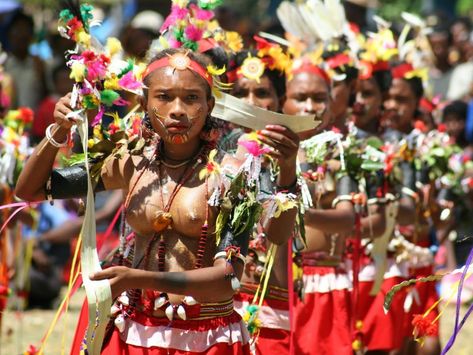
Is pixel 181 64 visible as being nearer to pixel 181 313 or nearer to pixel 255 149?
pixel 255 149

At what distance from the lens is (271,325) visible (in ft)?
21.5

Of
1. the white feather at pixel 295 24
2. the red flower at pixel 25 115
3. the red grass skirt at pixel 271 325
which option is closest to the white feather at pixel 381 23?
the white feather at pixel 295 24

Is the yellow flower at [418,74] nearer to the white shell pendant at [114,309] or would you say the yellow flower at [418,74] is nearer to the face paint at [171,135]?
the face paint at [171,135]

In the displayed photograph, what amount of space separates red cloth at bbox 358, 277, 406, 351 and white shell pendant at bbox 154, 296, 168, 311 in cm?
331

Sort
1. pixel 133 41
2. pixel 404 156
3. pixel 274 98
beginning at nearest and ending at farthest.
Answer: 1. pixel 274 98
2. pixel 404 156
3. pixel 133 41

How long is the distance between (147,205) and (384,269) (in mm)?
3247

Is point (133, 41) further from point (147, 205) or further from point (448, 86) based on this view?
point (147, 205)

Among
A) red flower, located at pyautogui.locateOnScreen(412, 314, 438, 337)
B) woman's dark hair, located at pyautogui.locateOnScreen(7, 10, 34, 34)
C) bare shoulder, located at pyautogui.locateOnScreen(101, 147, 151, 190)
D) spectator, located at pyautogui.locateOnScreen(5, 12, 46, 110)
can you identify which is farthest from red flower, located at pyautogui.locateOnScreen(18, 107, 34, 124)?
woman's dark hair, located at pyautogui.locateOnScreen(7, 10, 34, 34)

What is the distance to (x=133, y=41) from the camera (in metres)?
12.6

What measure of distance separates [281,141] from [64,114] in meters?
0.92

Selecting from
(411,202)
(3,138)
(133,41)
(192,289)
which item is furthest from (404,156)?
(133,41)

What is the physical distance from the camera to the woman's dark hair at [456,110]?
13.2m

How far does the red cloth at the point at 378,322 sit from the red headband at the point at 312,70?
5.25 ft

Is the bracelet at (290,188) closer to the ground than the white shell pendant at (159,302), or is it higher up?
higher up
